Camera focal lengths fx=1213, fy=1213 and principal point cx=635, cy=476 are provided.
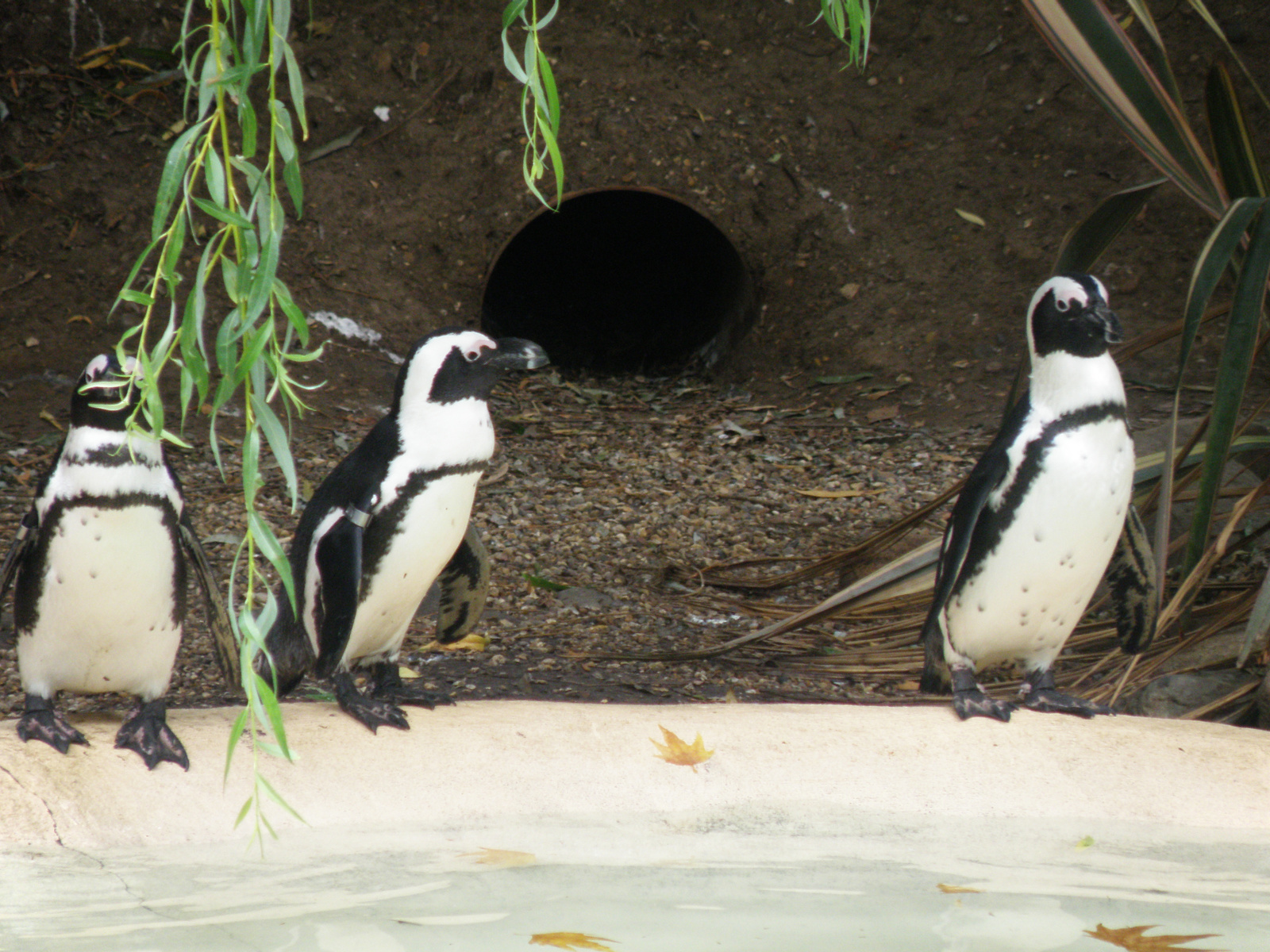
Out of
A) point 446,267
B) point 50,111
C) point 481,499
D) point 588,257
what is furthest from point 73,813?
point 588,257

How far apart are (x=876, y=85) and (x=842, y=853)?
4.04m

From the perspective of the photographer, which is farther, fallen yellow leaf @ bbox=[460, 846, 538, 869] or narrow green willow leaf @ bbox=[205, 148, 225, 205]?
fallen yellow leaf @ bbox=[460, 846, 538, 869]

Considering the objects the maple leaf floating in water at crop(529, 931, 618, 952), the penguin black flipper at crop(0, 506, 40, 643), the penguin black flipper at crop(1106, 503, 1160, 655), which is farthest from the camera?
the penguin black flipper at crop(1106, 503, 1160, 655)

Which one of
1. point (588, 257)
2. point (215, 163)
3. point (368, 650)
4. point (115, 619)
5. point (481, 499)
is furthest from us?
point (588, 257)

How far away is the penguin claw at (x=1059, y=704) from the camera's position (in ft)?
6.05

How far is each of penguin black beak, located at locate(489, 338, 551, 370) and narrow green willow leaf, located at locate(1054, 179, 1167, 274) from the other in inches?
37.4

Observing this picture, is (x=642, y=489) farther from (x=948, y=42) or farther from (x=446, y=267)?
(x=948, y=42)

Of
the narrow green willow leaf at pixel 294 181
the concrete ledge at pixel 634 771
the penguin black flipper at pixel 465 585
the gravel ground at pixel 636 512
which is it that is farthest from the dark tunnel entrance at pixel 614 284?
the narrow green willow leaf at pixel 294 181

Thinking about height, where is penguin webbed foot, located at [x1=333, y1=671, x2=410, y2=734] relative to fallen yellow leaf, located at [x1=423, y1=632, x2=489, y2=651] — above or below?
above

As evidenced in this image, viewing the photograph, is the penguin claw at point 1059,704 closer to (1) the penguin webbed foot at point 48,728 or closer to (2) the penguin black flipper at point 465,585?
(2) the penguin black flipper at point 465,585

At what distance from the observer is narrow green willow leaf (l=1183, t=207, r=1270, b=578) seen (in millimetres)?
1729

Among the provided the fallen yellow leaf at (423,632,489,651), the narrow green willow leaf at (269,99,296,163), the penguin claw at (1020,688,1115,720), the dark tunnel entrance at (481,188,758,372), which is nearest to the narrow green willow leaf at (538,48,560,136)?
the narrow green willow leaf at (269,99,296,163)

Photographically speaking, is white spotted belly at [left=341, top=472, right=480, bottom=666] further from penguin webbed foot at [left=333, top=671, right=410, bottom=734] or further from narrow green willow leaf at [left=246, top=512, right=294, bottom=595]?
narrow green willow leaf at [left=246, top=512, right=294, bottom=595]

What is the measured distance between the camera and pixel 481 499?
373 centimetres
